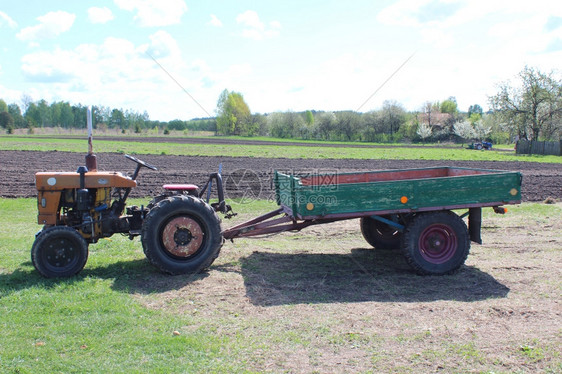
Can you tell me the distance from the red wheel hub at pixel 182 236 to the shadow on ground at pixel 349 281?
914 millimetres

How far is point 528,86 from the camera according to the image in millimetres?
49062

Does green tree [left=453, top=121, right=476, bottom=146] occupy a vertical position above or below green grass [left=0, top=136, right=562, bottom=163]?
above

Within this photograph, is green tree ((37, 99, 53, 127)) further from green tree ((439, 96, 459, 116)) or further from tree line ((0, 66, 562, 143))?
green tree ((439, 96, 459, 116))

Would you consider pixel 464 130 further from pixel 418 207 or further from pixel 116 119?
pixel 116 119

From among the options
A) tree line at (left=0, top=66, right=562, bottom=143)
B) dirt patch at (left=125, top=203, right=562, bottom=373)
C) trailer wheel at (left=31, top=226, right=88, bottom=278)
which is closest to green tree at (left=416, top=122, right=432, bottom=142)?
tree line at (left=0, top=66, right=562, bottom=143)

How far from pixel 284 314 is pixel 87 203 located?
11.4 feet

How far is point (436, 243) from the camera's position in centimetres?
713

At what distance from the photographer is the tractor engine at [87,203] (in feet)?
21.7

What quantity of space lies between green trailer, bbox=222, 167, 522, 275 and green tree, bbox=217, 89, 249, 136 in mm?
64691

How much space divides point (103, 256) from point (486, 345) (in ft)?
19.7

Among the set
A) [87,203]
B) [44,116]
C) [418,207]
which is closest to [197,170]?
[87,203]

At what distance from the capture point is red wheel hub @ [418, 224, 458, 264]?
7.11 metres

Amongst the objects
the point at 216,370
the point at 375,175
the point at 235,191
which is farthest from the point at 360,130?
the point at 216,370

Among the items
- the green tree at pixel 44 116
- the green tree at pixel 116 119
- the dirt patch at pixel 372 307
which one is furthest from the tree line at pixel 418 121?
the dirt patch at pixel 372 307
